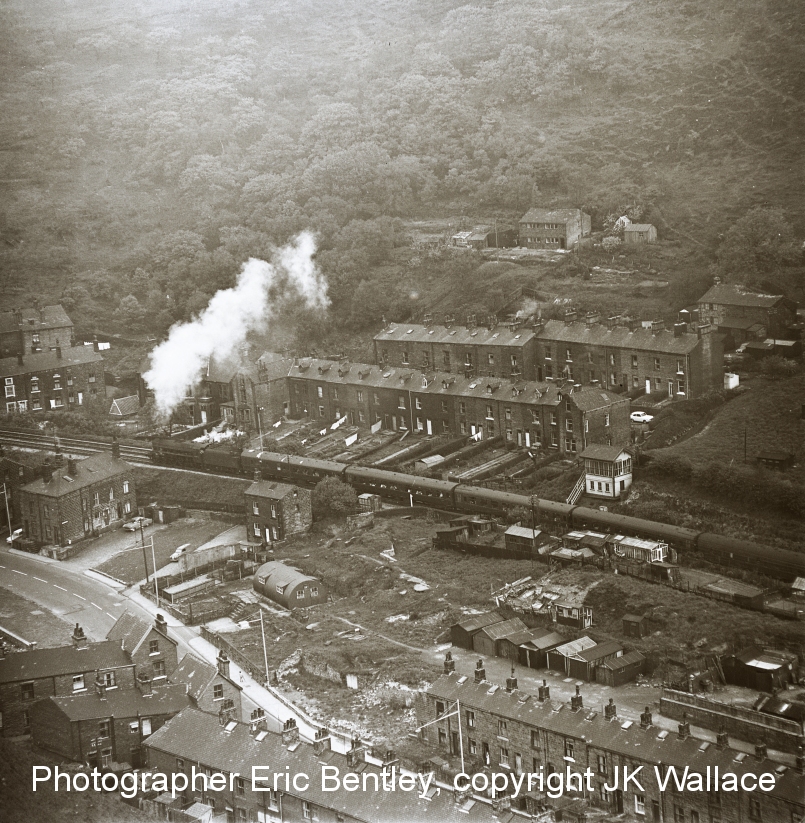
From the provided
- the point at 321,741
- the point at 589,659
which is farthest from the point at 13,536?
the point at 589,659

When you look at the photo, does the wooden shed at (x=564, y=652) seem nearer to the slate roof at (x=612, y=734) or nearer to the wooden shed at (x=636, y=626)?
the wooden shed at (x=636, y=626)

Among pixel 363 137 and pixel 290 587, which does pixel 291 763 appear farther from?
pixel 363 137

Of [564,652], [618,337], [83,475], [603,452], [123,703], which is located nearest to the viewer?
[123,703]

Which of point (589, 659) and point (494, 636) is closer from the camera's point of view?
point (589, 659)

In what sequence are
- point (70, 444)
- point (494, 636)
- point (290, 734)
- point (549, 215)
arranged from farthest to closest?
point (549, 215), point (70, 444), point (494, 636), point (290, 734)

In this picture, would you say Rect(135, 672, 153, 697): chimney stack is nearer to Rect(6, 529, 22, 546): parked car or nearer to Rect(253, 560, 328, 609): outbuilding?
Rect(253, 560, 328, 609): outbuilding

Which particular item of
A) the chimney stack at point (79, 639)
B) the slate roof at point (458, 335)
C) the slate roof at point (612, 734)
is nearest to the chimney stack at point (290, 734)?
the slate roof at point (612, 734)
